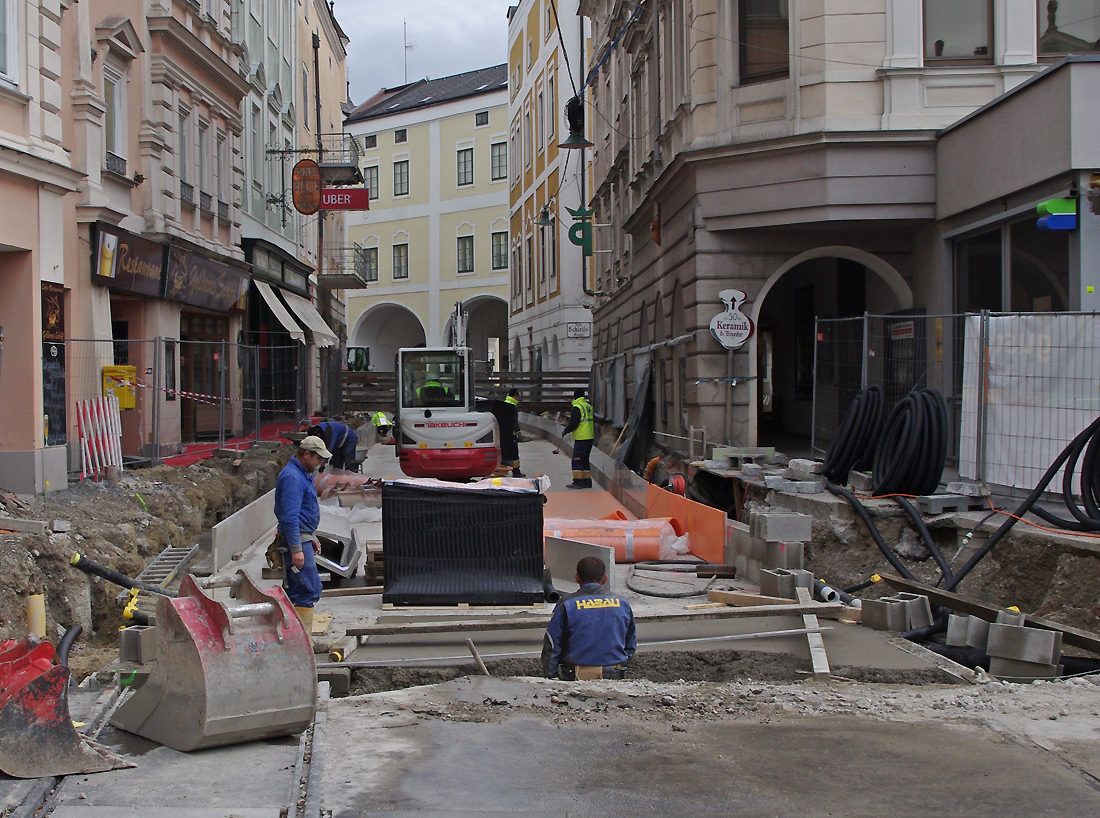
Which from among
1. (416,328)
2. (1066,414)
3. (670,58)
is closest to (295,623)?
(1066,414)

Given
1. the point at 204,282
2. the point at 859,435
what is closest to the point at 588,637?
the point at 859,435

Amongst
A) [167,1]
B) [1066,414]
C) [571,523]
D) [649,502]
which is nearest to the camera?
[1066,414]

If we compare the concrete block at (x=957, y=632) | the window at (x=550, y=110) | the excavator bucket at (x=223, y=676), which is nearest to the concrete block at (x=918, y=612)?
the concrete block at (x=957, y=632)

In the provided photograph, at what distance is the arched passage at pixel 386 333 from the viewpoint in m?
57.8

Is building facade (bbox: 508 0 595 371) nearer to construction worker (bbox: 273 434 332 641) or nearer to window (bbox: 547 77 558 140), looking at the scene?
window (bbox: 547 77 558 140)

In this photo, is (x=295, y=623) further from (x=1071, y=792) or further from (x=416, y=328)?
(x=416, y=328)

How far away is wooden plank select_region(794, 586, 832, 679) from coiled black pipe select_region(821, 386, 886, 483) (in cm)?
295

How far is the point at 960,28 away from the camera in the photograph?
13.4m

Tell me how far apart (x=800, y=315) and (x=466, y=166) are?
35.2 m

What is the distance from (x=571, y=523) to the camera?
11531mm

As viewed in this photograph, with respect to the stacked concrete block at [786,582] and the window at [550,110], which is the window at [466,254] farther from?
the stacked concrete block at [786,582]

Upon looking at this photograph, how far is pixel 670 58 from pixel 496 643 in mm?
12790

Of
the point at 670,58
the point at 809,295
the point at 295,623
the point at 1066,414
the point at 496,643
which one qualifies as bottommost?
the point at 496,643

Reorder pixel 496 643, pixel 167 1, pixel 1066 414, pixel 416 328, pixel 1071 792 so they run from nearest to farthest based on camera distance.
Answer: pixel 1071 792 → pixel 496 643 → pixel 1066 414 → pixel 167 1 → pixel 416 328
